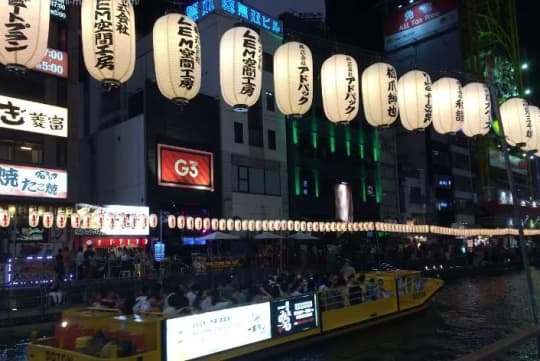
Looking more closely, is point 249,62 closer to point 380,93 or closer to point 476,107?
point 380,93

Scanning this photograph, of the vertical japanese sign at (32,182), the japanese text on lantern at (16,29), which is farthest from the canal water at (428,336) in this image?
the vertical japanese sign at (32,182)

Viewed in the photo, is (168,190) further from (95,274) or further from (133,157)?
(95,274)

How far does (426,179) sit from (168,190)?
3722 cm

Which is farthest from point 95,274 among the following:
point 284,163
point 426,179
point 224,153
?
point 426,179

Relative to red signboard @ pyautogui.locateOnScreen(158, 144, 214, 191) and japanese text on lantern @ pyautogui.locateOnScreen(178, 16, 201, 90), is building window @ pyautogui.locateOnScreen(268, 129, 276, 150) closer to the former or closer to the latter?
red signboard @ pyautogui.locateOnScreen(158, 144, 214, 191)

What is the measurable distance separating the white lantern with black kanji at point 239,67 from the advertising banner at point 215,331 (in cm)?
537

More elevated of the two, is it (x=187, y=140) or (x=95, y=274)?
(x=187, y=140)

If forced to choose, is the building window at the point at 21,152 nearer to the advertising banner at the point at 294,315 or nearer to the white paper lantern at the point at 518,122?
the advertising banner at the point at 294,315

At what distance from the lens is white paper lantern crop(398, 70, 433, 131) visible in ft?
53.7

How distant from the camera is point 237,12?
41.3 meters

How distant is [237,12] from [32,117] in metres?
19.7

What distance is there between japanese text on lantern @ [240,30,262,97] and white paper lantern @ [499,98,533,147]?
10625 millimetres

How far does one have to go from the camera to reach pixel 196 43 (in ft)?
43.2

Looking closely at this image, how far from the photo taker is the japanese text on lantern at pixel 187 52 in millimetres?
12742
